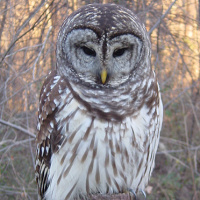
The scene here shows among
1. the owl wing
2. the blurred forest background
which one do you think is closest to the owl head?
the owl wing

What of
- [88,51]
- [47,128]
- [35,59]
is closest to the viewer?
[88,51]

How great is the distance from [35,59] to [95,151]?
178cm

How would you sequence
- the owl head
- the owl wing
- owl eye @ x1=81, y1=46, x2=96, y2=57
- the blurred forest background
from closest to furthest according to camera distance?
the owl head < owl eye @ x1=81, y1=46, x2=96, y2=57 < the owl wing < the blurred forest background

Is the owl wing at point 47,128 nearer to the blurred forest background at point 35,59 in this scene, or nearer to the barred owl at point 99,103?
the barred owl at point 99,103

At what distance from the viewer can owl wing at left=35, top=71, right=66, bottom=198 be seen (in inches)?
89.0

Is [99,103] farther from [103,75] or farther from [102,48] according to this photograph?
[102,48]

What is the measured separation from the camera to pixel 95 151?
85.2 inches

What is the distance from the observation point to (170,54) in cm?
454

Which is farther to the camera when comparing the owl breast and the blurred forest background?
the blurred forest background

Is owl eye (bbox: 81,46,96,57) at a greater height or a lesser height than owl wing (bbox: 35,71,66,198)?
greater

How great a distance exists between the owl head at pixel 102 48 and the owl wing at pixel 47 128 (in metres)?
0.13

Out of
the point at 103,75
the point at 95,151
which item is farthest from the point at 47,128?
the point at 103,75

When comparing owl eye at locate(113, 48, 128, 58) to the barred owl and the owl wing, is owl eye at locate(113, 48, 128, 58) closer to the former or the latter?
the barred owl

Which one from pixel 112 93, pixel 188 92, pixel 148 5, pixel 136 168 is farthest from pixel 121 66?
pixel 188 92
